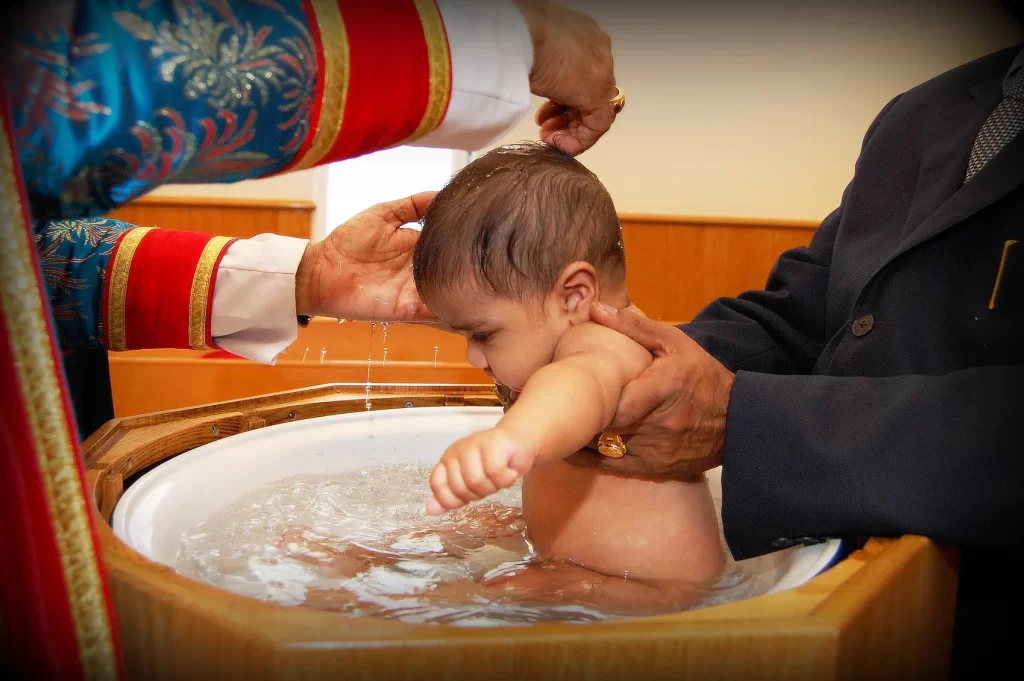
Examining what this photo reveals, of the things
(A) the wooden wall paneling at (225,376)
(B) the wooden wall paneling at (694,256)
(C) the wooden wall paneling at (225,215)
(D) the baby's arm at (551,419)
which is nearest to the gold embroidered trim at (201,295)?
(D) the baby's arm at (551,419)

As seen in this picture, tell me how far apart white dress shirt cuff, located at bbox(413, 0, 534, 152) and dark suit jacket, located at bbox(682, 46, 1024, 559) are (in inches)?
19.9

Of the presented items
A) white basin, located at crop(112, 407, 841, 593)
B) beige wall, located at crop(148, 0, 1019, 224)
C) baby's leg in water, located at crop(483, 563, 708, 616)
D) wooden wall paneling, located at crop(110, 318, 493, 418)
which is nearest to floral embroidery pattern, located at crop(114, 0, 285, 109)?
white basin, located at crop(112, 407, 841, 593)

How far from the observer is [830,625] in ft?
2.49

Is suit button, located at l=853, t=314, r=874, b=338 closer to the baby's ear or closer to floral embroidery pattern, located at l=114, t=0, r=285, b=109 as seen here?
the baby's ear

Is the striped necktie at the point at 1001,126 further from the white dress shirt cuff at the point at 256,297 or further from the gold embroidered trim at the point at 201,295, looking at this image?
the gold embroidered trim at the point at 201,295

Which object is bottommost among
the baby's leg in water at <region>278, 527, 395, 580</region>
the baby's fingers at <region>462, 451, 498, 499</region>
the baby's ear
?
the baby's leg in water at <region>278, 527, 395, 580</region>

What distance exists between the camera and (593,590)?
1102mm

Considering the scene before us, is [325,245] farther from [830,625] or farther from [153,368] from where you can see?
[153,368]

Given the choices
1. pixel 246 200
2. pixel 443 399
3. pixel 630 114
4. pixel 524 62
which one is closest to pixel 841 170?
pixel 630 114

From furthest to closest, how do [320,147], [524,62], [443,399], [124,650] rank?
[443,399] < [524,62] < [320,147] < [124,650]

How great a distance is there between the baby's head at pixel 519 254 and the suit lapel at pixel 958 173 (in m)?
0.47

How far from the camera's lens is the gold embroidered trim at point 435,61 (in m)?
1.02

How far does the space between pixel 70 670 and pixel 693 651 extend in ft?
1.81

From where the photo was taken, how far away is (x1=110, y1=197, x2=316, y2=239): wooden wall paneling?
468 cm
